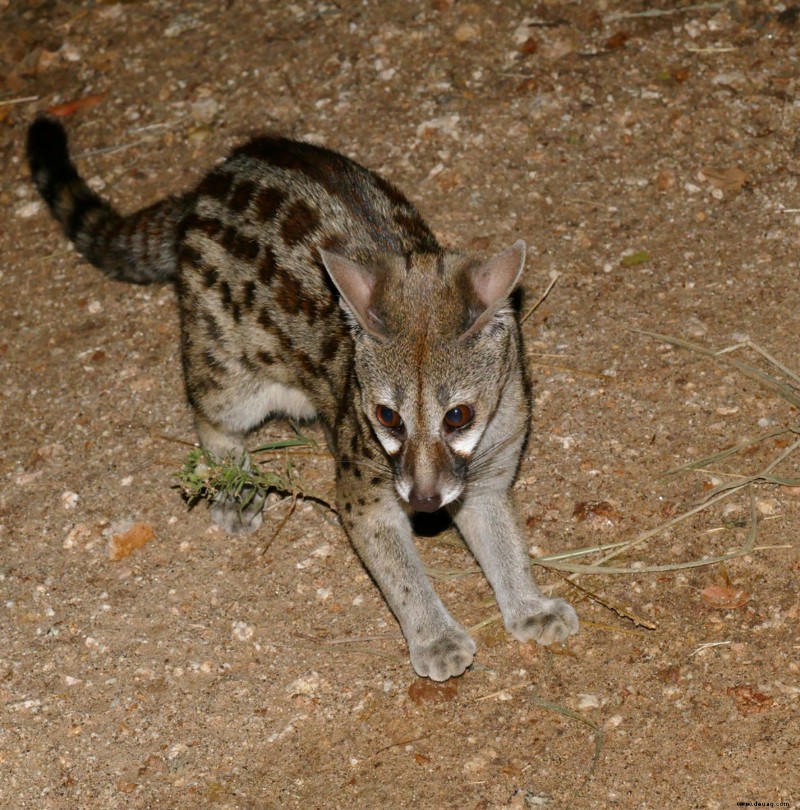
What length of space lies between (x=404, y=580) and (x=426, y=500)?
73 centimetres

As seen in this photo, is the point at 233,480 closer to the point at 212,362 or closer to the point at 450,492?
the point at 212,362

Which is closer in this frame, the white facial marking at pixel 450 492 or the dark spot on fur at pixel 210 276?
the white facial marking at pixel 450 492

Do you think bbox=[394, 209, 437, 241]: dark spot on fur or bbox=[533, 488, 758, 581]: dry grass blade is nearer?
bbox=[533, 488, 758, 581]: dry grass blade

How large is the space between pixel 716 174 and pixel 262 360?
Answer: 305cm

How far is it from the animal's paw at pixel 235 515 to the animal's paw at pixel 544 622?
1507 mm

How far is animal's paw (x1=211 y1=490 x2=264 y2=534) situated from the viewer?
19.9 ft

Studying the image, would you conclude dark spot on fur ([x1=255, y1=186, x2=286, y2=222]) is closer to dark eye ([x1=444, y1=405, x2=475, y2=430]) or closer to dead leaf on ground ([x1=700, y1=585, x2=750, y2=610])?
dark eye ([x1=444, y1=405, x2=475, y2=430])

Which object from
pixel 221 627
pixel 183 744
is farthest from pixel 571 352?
pixel 183 744

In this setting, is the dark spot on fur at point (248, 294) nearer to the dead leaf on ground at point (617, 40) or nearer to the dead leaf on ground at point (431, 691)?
the dead leaf on ground at point (431, 691)

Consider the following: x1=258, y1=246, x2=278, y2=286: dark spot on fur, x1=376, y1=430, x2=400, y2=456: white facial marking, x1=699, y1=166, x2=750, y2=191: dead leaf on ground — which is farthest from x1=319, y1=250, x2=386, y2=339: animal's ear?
x1=699, y1=166, x2=750, y2=191: dead leaf on ground

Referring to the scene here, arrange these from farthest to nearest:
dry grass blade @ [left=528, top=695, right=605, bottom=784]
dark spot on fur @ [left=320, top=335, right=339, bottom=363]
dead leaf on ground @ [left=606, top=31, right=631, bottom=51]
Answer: dead leaf on ground @ [left=606, top=31, right=631, bottom=51], dark spot on fur @ [left=320, top=335, right=339, bottom=363], dry grass blade @ [left=528, top=695, right=605, bottom=784]

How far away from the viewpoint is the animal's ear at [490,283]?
4766 mm

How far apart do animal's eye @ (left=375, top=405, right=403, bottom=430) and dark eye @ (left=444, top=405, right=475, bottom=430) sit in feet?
0.66

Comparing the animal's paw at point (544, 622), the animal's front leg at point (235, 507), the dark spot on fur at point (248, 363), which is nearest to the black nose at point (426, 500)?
the animal's paw at point (544, 622)
